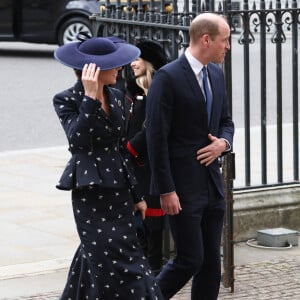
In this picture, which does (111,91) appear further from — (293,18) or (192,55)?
(293,18)

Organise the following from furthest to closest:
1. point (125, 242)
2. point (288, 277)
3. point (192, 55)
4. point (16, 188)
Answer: point (16, 188)
point (288, 277)
point (192, 55)
point (125, 242)

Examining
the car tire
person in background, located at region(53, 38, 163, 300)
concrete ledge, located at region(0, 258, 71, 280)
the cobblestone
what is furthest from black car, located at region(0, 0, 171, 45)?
person in background, located at region(53, 38, 163, 300)

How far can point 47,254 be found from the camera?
26.1ft

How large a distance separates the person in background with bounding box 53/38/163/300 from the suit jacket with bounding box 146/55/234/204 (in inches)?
9.1

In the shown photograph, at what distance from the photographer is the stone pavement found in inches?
275

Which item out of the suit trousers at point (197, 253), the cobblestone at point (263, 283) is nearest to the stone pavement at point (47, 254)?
the cobblestone at point (263, 283)

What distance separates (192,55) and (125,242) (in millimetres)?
1122

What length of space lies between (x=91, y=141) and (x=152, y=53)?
1446mm

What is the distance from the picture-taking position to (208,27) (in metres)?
5.86

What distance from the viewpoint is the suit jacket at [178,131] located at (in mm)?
5797

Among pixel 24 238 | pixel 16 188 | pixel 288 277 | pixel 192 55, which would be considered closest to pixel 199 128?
pixel 192 55

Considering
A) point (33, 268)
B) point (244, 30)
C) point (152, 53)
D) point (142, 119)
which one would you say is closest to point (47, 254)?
point (33, 268)

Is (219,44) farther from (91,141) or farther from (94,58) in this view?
(91,141)

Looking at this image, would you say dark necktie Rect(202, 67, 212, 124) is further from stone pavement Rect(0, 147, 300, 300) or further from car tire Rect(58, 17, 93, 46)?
car tire Rect(58, 17, 93, 46)
